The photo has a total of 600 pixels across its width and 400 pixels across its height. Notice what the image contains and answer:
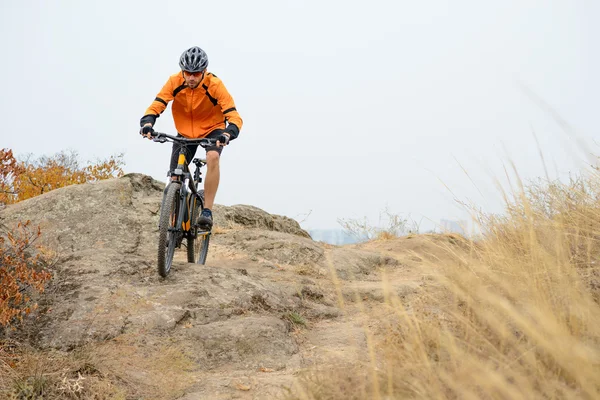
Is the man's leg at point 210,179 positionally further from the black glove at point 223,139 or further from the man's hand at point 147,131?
the man's hand at point 147,131

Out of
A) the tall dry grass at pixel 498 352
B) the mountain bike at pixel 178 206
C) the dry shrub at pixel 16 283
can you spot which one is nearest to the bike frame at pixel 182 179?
the mountain bike at pixel 178 206

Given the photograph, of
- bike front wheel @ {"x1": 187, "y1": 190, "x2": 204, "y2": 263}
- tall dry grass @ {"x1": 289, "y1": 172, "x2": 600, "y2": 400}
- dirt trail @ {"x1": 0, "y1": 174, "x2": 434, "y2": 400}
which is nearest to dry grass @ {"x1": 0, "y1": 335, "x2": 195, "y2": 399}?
dirt trail @ {"x1": 0, "y1": 174, "x2": 434, "y2": 400}

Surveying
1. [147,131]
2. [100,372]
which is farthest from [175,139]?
[100,372]

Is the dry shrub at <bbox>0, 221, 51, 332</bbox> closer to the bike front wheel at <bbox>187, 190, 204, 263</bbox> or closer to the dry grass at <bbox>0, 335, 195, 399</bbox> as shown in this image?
the dry grass at <bbox>0, 335, 195, 399</bbox>

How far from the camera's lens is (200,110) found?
6.04m

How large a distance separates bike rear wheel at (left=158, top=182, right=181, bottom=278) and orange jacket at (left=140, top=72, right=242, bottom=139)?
906 mm

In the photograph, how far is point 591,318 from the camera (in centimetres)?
227

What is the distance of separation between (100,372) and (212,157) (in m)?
2.77

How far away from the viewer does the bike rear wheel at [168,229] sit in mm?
5047

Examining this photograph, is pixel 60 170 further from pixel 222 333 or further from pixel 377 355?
pixel 377 355

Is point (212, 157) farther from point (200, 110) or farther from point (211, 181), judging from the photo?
point (200, 110)

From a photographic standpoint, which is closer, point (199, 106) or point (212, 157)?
point (212, 157)

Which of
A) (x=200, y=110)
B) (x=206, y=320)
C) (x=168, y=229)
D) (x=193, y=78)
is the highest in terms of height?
(x=193, y=78)

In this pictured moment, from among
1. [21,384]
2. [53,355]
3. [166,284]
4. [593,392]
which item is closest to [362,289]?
[166,284]
